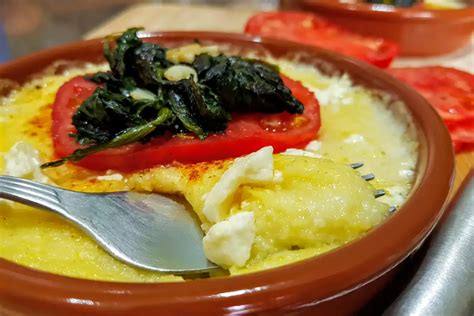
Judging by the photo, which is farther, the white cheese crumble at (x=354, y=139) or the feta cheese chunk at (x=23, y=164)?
the white cheese crumble at (x=354, y=139)

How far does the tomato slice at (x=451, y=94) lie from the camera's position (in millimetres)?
2033

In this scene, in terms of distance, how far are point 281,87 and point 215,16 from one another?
2.15 m

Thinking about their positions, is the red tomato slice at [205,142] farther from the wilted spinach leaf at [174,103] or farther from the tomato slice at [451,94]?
the tomato slice at [451,94]

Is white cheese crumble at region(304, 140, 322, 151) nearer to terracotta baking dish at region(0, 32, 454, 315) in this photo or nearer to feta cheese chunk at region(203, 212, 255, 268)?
terracotta baking dish at region(0, 32, 454, 315)

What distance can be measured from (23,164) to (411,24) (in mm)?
2119

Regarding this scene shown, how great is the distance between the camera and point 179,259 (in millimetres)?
1133

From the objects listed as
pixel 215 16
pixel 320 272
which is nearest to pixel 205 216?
pixel 320 272

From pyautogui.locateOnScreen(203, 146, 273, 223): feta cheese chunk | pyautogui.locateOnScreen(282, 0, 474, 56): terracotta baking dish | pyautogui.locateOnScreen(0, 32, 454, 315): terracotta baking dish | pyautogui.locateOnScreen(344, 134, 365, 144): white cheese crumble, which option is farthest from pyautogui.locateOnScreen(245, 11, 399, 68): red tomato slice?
pyautogui.locateOnScreen(203, 146, 273, 223): feta cheese chunk

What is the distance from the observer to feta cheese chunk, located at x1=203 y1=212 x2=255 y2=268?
105cm

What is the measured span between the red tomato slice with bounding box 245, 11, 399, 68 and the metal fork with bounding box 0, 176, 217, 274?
154cm

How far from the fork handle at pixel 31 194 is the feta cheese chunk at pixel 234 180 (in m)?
0.32

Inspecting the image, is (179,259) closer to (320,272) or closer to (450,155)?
(320,272)

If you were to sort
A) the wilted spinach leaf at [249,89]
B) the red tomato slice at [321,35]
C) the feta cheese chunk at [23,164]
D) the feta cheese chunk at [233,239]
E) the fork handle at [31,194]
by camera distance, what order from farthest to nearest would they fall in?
the red tomato slice at [321,35]
the wilted spinach leaf at [249,89]
the feta cheese chunk at [23,164]
the fork handle at [31,194]
the feta cheese chunk at [233,239]

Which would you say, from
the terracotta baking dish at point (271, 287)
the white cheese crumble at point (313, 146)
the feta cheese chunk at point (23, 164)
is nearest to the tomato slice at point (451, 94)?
the white cheese crumble at point (313, 146)
